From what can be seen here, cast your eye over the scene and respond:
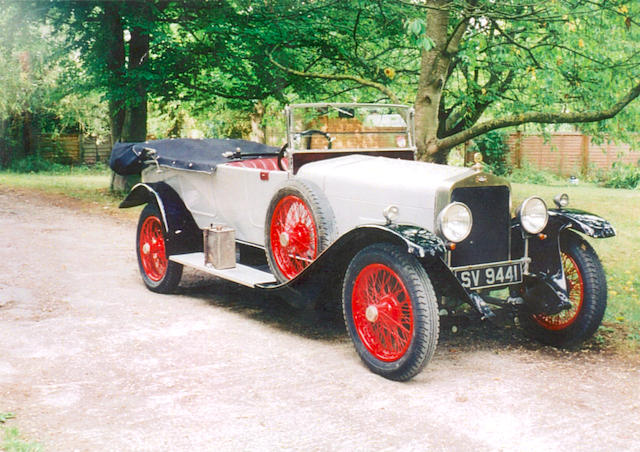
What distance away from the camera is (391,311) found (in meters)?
5.05

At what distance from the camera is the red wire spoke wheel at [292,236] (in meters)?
5.88

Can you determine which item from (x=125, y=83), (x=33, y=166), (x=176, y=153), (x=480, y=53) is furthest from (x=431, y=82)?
(x=33, y=166)

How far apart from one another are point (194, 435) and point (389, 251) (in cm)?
179

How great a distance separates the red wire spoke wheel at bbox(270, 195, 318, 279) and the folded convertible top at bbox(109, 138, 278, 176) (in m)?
1.49

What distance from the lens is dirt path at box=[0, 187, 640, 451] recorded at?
403cm

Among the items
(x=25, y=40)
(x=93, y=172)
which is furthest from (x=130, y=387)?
(x=93, y=172)

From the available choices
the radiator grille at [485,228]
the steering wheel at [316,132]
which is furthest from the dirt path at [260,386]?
the steering wheel at [316,132]

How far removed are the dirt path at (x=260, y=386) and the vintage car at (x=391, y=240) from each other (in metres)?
0.39

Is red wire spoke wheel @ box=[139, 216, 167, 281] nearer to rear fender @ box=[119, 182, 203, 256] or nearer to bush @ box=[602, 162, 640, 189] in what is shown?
rear fender @ box=[119, 182, 203, 256]

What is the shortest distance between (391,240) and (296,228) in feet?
3.70

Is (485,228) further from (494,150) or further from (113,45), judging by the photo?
(494,150)

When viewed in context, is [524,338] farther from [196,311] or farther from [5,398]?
[5,398]

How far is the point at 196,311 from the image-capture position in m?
6.84

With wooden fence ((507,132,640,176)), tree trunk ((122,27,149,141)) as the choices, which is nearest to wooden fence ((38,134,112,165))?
tree trunk ((122,27,149,141))
